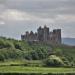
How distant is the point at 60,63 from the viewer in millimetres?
→ 161875

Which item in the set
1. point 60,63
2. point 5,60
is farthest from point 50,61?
point 5,60

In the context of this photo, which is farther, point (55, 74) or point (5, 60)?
point (5, 60)

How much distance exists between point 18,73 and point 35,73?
512cm

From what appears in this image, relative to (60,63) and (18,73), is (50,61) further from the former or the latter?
(18,73)

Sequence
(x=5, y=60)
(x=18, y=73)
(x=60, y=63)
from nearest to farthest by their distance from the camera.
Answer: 1. (x=18, y=73)
2. (x=60, y=63)
3. (x=5, y=60)

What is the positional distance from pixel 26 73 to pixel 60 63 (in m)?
49.2

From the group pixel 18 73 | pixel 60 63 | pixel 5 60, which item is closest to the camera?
pixel 18 73

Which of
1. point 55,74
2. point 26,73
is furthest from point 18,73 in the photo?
point 55,74

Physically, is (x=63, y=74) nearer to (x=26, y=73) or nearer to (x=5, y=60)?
(x=26, y=73)

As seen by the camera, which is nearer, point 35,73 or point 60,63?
point 35,73

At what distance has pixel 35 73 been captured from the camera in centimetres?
11512

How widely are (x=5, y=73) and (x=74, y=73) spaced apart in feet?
69.9

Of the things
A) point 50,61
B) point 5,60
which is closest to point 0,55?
point 5,60

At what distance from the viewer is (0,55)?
654 ft
